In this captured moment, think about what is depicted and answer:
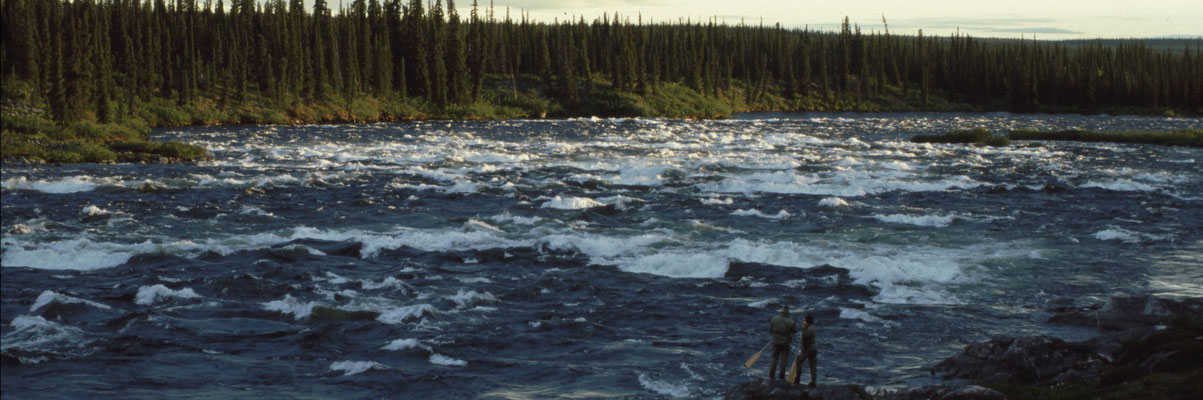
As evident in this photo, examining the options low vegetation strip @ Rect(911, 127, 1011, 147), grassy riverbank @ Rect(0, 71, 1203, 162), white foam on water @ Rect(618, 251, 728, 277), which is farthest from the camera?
low vegetation strip @ Rect(911, 127, 1011, 147)

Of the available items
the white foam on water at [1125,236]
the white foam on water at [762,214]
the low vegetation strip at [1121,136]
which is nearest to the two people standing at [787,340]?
the white foam on water at [1125,236]

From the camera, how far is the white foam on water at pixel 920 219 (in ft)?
114

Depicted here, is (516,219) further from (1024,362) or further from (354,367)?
(1024,362)

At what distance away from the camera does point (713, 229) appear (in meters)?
33.8

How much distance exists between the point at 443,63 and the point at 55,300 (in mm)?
103171

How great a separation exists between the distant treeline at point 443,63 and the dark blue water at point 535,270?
3809 cm

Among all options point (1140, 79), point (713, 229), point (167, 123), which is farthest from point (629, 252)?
point (1140, 79)

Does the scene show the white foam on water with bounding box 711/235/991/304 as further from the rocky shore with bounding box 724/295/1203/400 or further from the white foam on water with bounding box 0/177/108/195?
the white foam on water with bounding box 0/177/108/195

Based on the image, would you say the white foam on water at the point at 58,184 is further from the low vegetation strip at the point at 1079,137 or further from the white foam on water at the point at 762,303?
the low vegetation strip at the point at 1079,137

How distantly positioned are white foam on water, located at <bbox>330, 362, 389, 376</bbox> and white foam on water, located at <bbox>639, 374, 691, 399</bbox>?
449 cm

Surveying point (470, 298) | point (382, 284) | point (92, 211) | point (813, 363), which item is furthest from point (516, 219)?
point (813, 363)

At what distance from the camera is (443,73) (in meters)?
124

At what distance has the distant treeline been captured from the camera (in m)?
90.0

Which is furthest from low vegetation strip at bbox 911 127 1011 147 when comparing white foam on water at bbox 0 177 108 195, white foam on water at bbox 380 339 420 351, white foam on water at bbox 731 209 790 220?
white foam on water at bbox 380 339 420 351
